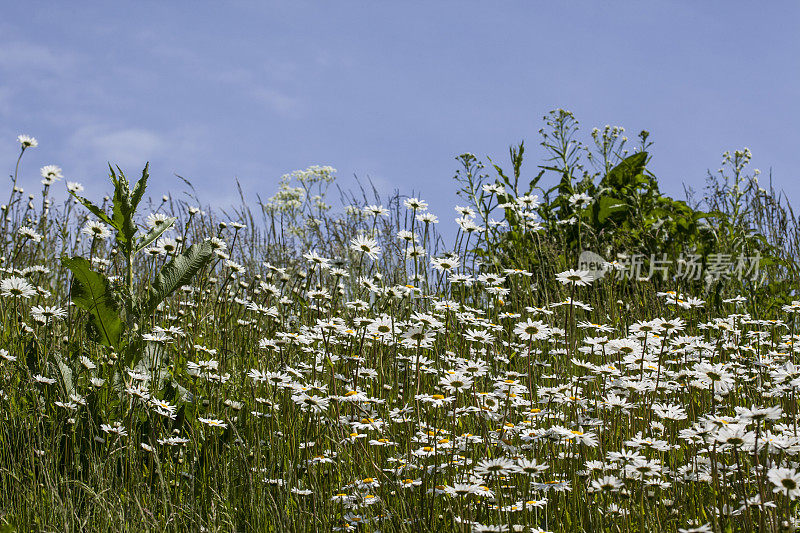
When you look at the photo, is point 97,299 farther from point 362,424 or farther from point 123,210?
point 362,424

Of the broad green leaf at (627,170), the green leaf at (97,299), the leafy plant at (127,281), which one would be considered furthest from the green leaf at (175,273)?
the broad green leaf at (627,170)

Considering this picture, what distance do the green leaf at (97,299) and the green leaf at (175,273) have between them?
0.44 feet

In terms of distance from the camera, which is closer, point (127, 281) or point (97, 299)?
point (97, 299)

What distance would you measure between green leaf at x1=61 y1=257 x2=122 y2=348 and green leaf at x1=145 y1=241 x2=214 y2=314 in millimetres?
135

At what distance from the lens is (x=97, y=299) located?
108 inches

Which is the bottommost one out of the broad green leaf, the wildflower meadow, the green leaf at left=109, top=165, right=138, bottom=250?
the wildflower meadow

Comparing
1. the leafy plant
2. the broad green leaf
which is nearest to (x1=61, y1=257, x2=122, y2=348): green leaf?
the leafy plant

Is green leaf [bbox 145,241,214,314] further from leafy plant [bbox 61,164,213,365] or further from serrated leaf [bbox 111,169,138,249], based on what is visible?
serrated leaf [bbox 111,169,138,249]

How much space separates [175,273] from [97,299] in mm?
303

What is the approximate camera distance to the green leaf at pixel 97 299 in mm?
2689

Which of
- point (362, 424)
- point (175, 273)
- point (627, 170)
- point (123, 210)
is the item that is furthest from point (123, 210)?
point (627, 170)

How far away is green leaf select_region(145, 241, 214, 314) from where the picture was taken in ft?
9.12

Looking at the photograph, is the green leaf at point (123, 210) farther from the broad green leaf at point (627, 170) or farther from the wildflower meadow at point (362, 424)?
the broad green leaf at point (627, 170)

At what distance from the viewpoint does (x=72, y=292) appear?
2.71 metres
